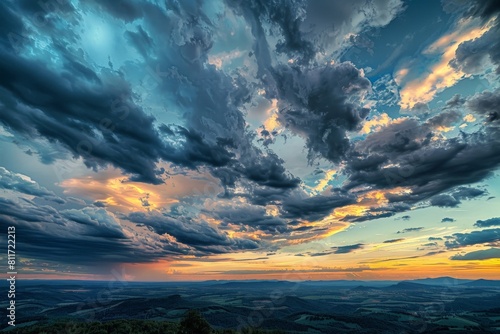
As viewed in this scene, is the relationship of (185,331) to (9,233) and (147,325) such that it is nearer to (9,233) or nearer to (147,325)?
(147,325)

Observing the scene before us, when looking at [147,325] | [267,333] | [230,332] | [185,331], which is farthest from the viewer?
[267,333]

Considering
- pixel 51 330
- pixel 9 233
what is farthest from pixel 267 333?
pixel 9 233

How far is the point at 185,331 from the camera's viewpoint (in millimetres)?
61688

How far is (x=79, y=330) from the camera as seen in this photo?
72.9 meters

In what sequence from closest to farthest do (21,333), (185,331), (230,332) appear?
1. (185,331)
2. (230,332)
3. (21,333)

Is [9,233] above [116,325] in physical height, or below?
above

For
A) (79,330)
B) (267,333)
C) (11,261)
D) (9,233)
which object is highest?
(9,233)

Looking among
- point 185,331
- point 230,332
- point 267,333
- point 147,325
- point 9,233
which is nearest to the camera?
point 9,233

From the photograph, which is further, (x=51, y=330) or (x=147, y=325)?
(x=147, y=325)

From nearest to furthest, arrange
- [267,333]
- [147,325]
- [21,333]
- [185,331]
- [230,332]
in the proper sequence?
[185,331] → [230,332] → [21,333] → [147,325] → [267,333]

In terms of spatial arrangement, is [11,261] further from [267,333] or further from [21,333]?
[267,333]

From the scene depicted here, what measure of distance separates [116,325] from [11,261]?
5846 centimetres

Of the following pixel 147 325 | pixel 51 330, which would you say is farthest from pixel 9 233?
pixel 147 325

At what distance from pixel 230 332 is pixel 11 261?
189ft
